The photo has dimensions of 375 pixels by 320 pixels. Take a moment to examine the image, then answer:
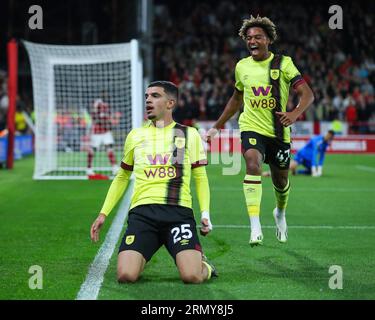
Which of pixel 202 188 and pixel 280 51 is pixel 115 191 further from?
pixel 280 51

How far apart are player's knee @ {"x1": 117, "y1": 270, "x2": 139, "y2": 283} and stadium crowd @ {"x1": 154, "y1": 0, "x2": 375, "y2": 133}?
25444 millimetres

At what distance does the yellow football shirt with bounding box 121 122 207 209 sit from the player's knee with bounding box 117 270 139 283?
0.70 m

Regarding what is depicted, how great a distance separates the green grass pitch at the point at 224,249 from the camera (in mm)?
6070

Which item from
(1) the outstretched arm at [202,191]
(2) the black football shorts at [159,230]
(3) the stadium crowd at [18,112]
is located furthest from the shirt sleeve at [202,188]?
(3) the stadium crowd at [18,112]

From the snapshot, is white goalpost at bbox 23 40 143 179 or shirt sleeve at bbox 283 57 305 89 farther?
white goalpost at bbox 23 40 143 179

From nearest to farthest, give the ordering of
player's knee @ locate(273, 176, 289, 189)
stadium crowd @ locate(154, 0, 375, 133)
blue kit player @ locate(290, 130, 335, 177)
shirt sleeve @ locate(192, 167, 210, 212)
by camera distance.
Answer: shirt sleeve @ locate(192, 167, 210, 212) → player's knee @ locate(273, 176, 289, 189) → blue kit player @ locate(290, 130, 335, 177) → stadium crowd @ locate(154, 0, 375, 133)

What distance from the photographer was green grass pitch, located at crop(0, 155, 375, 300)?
6.07 m

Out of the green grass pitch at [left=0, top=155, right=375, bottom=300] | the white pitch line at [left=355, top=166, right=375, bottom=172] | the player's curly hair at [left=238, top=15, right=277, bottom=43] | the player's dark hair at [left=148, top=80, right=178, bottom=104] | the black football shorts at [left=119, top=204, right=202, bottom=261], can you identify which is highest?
the player's curly hair at [left=238, top=15, right=277, bottom=43]

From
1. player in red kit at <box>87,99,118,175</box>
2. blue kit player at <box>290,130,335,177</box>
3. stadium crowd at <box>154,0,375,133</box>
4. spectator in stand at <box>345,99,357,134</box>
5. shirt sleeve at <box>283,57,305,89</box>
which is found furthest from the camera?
stadium crowd at <box>154,0,375,133</box>

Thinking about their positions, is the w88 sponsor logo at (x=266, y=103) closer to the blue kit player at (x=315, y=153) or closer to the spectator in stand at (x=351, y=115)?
the blue kit player at (x=315, y=153)

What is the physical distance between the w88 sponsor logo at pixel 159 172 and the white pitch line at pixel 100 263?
938 millimetres

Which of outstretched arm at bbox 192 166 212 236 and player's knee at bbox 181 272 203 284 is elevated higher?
outstretched arm at bbox 192 166 212 236

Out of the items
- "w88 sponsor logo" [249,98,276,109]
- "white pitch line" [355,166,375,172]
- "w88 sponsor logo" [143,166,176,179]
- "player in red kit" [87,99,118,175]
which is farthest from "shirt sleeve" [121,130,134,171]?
"white pitch line" [355,166,375,172]

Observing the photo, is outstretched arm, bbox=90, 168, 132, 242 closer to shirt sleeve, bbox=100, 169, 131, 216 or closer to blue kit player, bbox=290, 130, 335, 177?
shirt sleeve, bbox=100, 169, 131, 216
